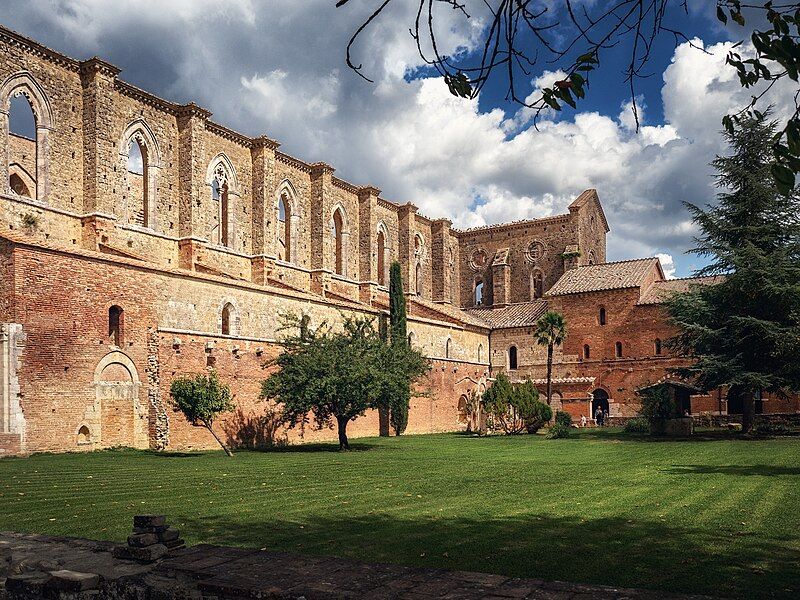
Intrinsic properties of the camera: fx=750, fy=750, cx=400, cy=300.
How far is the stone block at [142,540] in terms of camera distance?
5.99 m

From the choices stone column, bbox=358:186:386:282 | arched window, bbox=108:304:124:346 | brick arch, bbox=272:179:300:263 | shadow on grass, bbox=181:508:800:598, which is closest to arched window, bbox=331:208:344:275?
stone column, bbox=358:186:386:282

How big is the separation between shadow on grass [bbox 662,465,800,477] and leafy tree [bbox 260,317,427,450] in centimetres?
1047

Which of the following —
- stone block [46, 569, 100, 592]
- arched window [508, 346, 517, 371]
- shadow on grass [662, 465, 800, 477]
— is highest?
arched window [508, 346, 517, 371]

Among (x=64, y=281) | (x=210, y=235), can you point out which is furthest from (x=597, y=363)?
(x=64, y=281)

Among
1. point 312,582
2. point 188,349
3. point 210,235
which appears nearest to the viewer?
point 312,582

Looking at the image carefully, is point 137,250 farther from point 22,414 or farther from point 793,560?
point 793,560

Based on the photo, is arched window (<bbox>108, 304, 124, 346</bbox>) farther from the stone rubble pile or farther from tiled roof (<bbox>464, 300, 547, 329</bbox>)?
tiled roof (<bbox>464, 300, 547, 329</bbox>)

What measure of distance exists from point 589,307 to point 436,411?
40.6ft

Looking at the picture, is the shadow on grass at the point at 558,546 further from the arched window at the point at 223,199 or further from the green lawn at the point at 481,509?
the arched window at the point at 223,199

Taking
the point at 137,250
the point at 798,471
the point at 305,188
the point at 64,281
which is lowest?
the point at 798,471

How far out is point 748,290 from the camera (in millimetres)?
27672

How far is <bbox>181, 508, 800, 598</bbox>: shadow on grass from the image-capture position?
6.52 meters

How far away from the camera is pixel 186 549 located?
621 cm

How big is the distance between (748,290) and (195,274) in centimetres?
1992
